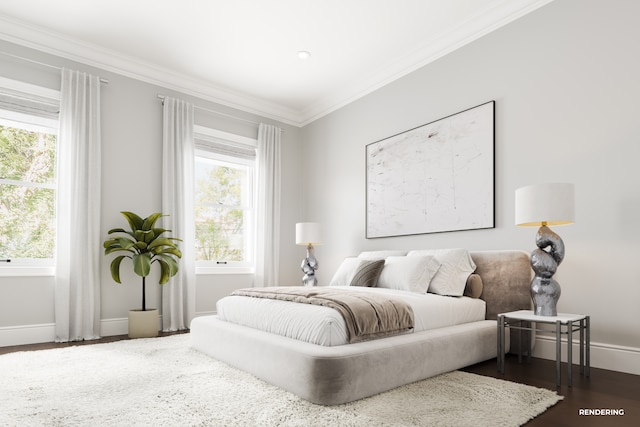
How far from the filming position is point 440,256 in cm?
365

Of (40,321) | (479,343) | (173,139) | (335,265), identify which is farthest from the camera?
(335,265)

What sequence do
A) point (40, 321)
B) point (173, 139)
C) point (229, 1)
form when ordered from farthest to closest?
Answer: point (173, 139) < point (40, 321) < point (229, 1)

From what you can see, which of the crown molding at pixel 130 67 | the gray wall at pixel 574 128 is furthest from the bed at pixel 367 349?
the crown molding at pixel 130 67

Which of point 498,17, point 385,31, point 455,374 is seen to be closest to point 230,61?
point 385,31

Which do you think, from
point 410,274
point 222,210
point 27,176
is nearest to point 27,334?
point 27,176

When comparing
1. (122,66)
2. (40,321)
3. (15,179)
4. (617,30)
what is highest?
(122,66)

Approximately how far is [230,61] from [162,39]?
75 cm

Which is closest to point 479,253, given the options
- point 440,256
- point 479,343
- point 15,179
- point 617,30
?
point 440,256

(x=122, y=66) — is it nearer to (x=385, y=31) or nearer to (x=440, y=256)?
(x=385, y=31)

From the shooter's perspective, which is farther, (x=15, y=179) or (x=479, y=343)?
(x=15, y=179)

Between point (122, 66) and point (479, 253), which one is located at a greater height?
point (122, 66)

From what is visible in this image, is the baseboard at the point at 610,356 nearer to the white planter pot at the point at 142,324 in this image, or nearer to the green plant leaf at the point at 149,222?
the white planter pot at the point at 142,324

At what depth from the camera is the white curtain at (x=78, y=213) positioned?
4012 mm

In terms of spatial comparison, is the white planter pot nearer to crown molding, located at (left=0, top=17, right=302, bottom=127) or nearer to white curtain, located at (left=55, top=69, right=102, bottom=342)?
white curtain, located at (left=55, top=69, right=102, bottom=342)
